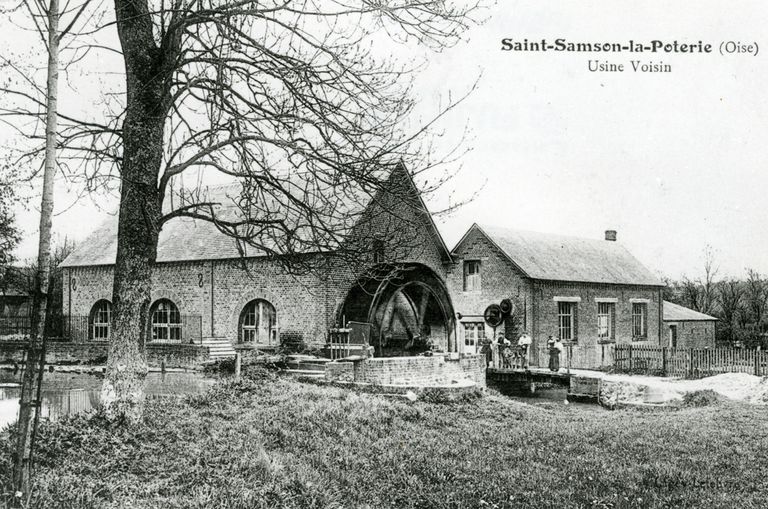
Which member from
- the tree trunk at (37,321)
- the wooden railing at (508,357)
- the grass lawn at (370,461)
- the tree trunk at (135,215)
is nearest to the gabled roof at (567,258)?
the wooden railing at (508,357)

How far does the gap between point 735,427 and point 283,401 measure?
321 inches

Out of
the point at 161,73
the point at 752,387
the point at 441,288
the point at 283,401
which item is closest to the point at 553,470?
the point at 283,401

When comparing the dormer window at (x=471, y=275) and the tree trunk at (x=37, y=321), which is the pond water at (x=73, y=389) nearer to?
the tree trunk at (x=37, y=321)

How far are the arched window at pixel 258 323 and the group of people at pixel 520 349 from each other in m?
9.37

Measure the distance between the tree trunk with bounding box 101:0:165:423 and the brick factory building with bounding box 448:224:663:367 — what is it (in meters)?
20.6

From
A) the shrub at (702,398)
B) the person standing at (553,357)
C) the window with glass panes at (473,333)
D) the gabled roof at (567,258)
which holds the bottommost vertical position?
the shrub at (702,398)

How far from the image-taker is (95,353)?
24.2 m

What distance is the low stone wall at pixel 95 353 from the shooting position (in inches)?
842

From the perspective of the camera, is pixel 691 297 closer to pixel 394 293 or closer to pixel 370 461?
pixel 394 293

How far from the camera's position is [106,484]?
6.30m

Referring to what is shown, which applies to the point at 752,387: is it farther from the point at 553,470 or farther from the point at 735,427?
the point at 553,470

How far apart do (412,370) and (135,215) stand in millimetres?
11720

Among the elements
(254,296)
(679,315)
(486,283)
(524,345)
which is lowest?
(524,345)

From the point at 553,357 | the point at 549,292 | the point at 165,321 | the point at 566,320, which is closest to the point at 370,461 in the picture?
the point at 165,321
